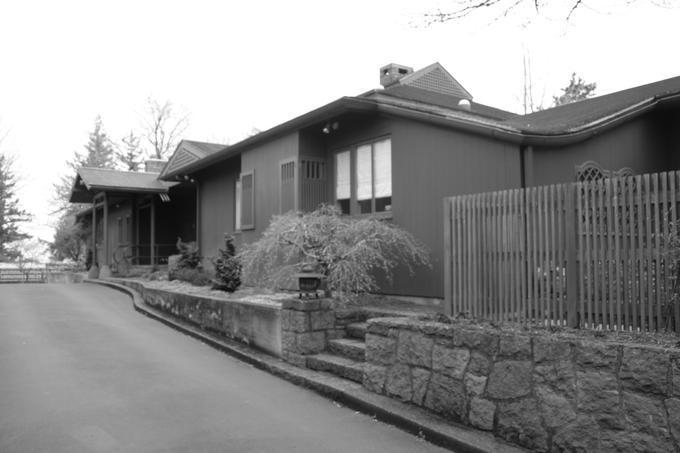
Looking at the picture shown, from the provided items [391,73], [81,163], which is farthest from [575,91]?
[81,163]

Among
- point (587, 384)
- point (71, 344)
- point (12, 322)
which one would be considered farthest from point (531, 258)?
point (12, 322)

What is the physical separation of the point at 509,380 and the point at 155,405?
3.60 metres

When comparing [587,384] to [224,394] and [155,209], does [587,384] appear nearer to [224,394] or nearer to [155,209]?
[224,394]

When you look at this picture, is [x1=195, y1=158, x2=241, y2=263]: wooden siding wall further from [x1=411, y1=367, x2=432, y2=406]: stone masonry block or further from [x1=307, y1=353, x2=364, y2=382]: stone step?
[x1=411, y1=367, x2=432, y2=406]: stone masonry block

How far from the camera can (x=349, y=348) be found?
279 inches

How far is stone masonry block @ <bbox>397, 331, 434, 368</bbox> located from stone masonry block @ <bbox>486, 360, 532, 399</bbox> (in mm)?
758

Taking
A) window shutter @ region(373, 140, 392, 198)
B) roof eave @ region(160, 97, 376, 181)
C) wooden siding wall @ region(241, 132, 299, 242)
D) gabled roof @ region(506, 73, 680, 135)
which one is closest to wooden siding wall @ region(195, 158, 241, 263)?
roof eave @ region(160, 97, 376, 181)

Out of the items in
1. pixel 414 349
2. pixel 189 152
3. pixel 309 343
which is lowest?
pixel 309 343

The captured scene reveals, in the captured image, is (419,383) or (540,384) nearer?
(540,384)

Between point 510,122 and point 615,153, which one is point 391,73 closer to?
point 510,122

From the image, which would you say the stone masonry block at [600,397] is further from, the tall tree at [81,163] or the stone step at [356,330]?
the tall tree at [81,163]

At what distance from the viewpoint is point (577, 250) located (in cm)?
511

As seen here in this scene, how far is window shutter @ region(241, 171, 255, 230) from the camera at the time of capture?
14.0m

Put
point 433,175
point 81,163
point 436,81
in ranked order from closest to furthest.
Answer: point 433,175 → point 436,81 → point 81,163
